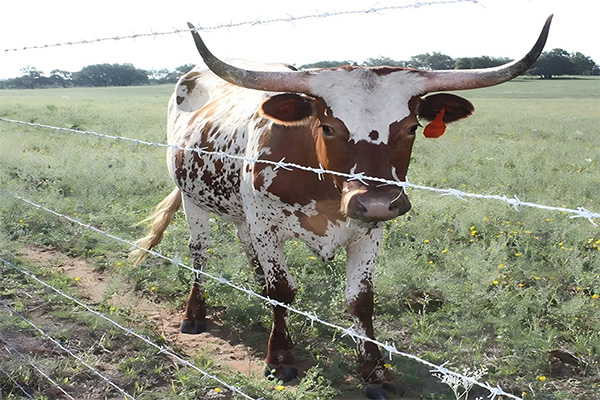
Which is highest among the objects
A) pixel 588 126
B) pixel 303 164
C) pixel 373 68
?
pixel 373 68

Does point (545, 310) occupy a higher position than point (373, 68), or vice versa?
point (373, 68)

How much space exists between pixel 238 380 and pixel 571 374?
207 cm

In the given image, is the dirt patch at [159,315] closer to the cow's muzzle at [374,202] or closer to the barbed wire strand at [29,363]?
the barbed wire strand at [29,363]

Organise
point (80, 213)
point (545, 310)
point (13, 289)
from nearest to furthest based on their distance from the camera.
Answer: point (545, 310), point (13, 289), point (80, 213)

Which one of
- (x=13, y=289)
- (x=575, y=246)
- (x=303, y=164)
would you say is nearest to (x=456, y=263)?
(x=575, y=246)

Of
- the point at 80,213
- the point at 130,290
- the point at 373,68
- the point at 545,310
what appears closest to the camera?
the point at 373,68

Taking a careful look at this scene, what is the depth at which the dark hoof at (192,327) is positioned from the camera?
4.81 m

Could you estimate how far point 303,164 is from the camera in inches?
145

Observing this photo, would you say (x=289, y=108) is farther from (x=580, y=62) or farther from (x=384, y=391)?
(x=580, y=62)

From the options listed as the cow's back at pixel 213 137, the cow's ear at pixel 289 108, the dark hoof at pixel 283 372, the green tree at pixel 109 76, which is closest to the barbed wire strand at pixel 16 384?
the dark hoof at pixel 283 372

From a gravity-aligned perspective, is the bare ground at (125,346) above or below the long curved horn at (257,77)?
below

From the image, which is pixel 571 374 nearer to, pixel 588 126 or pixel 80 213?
pixel 80 213

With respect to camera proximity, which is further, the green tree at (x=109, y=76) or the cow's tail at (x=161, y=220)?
the green tree at (x=109, y=76)

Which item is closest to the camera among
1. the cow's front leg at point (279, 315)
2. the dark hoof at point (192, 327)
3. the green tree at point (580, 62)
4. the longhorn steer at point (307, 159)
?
the longhorn steer at point (307, 159)
